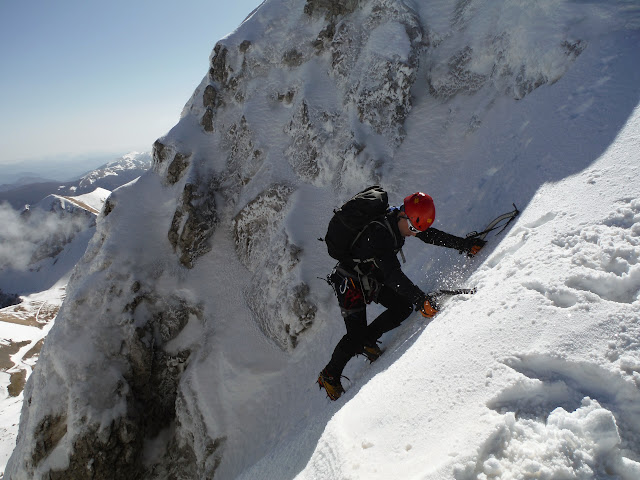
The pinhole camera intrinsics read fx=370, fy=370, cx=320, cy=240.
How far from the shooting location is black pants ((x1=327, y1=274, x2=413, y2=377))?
7082 millimetres

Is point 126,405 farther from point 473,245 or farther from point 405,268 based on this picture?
point 473,245

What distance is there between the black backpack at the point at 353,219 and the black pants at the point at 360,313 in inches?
25.5

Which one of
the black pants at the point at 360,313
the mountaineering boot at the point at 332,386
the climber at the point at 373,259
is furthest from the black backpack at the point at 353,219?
the mountaineering boot at the point at 332,386

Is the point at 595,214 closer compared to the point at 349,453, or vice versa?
the point at 349,453

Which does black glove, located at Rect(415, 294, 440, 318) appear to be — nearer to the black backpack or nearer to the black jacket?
the black jacket

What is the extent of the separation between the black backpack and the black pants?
65 cm

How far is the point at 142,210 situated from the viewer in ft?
54.5

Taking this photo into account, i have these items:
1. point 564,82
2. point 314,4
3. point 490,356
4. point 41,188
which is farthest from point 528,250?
point 41,188

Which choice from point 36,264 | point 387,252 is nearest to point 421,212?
point 387,252

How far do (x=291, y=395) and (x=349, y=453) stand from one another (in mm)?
7766

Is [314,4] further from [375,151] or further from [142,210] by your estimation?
[142,210]

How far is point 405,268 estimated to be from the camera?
34.1ft

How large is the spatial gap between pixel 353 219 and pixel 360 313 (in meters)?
1.97

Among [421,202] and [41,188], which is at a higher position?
[421,202]
